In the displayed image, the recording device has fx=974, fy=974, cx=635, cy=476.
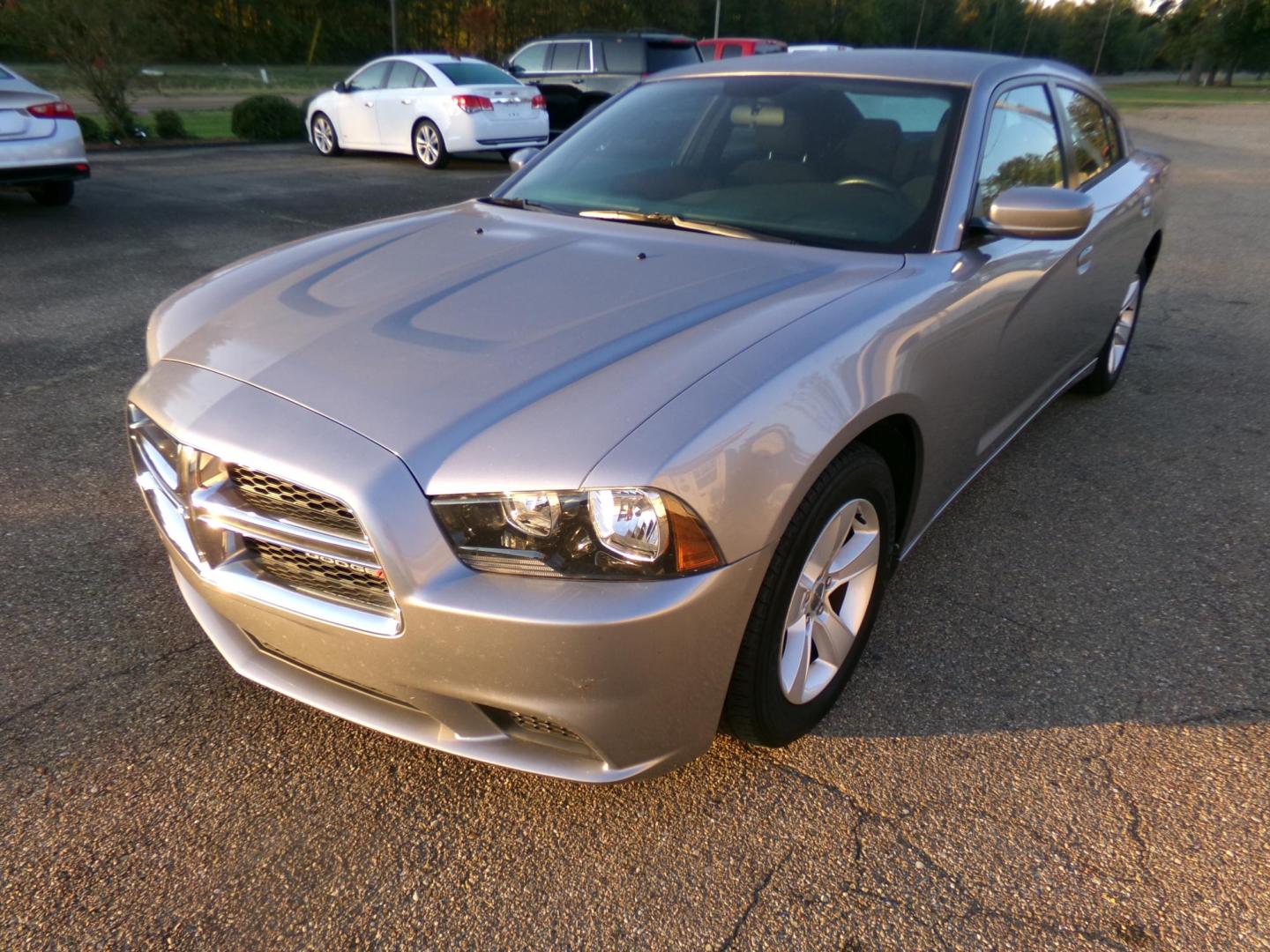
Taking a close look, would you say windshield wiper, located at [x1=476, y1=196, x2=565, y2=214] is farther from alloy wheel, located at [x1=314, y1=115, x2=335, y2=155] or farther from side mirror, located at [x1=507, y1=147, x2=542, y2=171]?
alloy wheel, located at [x1=314, y1=115, x2=335, y2=155]

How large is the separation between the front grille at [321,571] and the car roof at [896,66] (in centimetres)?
243

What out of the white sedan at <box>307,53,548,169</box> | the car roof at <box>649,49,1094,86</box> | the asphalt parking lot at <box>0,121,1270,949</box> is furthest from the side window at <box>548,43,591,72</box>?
the asphalt parking lot at <box>0,121,1270,949</box>

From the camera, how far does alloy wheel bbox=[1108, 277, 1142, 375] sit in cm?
481

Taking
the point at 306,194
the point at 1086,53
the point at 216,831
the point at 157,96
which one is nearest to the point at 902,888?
the point at 216,831

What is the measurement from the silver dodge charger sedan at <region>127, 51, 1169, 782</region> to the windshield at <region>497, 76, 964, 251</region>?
14mm

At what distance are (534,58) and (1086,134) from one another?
45.1 feet

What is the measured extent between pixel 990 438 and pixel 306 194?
30.1 ft

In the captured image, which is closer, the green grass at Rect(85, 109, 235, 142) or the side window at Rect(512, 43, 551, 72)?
the side window at Rect(512, 43, 551, 72)

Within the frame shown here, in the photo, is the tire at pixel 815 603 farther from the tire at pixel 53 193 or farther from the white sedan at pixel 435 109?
the white sedan at pixel 435 109

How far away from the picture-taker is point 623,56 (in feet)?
49.6

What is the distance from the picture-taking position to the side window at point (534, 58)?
16.0 meters

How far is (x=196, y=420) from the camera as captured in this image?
2088mm

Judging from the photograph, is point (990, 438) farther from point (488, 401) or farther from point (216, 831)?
point (216, 831)

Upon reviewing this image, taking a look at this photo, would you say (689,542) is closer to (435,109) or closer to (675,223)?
(675,223)
